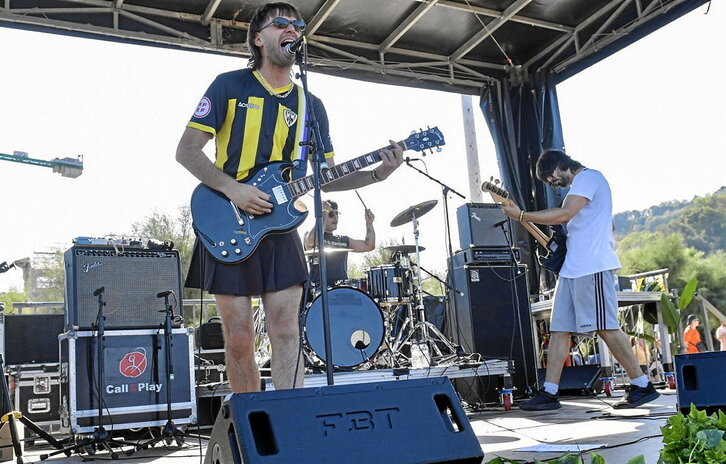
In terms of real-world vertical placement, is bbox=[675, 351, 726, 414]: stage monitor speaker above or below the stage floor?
above

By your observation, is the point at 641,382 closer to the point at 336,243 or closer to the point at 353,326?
the point at 353,326

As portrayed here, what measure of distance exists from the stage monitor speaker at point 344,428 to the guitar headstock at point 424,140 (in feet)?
6.28

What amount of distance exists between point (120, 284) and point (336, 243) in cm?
224

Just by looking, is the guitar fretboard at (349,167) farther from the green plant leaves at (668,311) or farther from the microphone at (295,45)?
the green plant leaves at (668,311)

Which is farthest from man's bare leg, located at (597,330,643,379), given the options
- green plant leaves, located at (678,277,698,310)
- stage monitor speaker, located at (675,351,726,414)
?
green plant leaves, located at (678,277,698,310)

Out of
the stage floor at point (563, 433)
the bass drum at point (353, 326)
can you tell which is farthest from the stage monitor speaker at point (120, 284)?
the bass drum at point (353, 326)

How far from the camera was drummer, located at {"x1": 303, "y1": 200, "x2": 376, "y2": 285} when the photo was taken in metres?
6.51

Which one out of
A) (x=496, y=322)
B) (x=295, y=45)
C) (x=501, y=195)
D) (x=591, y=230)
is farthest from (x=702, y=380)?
(x=496, y=322)

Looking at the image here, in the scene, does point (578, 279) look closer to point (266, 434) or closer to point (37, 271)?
point (266, 434)

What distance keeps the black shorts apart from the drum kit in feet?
9.78

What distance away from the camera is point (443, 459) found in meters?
1.55

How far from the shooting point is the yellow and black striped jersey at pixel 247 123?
277 centimetres

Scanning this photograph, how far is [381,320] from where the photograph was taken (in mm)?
6207

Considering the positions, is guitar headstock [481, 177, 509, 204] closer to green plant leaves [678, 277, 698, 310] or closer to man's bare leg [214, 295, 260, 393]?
man's bare leg [214, 295, 260, 393]
